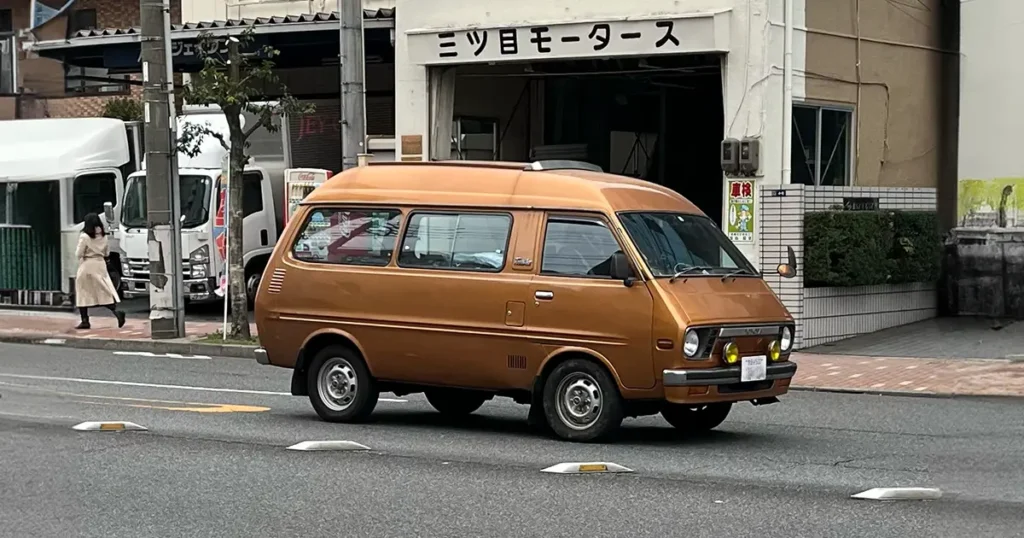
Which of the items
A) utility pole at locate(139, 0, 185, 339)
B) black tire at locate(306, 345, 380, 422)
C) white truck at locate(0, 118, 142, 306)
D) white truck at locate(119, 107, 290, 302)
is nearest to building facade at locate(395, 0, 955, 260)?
white truck at locate(119, 107, 290, 302)

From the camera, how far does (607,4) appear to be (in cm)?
1973

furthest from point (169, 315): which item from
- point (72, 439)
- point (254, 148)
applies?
point (72, 439)

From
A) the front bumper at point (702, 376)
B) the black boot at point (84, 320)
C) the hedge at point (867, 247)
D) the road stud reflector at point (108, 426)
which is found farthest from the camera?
the black boot at point (84, 320)

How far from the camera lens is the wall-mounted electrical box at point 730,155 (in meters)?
18.7

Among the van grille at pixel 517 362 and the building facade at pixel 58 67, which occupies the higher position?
the building facade at pixel 58 67

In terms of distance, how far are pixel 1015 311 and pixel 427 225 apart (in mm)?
12014

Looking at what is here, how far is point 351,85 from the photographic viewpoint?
18859 mm

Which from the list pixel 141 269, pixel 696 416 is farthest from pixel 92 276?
pixel 696 416

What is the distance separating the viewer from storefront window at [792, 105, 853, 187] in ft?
64.6

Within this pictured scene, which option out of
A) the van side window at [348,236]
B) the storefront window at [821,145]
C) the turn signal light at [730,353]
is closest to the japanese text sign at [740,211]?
the storefront window at [821,145]

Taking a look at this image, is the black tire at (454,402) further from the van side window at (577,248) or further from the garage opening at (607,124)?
the garage opening at (607,124)

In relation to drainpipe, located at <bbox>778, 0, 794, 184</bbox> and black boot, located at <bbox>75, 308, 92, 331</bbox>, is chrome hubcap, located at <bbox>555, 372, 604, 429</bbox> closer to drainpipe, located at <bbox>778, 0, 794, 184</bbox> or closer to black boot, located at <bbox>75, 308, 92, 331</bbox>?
drainpipe, located at <bbox>778, 0, 794, 184</bbox>

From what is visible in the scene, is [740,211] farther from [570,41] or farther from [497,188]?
[497,188]

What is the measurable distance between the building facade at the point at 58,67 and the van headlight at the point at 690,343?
76.1ft
